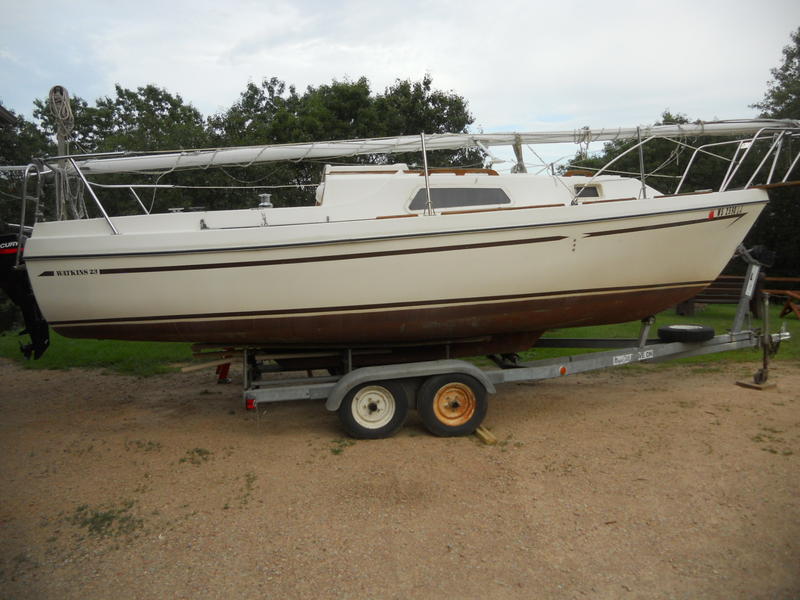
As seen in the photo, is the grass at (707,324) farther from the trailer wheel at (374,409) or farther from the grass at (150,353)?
the trailer wheel at (374,409)

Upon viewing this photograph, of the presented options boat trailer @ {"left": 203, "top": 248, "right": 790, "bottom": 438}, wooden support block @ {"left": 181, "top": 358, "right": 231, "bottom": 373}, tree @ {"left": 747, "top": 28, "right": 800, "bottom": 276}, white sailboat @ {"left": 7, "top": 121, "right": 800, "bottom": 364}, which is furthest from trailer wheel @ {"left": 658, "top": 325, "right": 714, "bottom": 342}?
tree @ {"left": 747, "top": 28, "right": 800, "bottom": 276}

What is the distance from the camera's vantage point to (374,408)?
5.21 m

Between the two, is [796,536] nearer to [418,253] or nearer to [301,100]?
[418,253]

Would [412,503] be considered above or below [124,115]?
below

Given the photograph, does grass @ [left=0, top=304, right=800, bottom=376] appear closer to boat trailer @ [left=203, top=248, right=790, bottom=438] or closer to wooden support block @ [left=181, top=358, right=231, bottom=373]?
boat trailer @ [left=203, top=248, right=790, bottom=438]

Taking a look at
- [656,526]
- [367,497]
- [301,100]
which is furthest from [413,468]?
[301,100]

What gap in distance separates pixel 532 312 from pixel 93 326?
4155mm

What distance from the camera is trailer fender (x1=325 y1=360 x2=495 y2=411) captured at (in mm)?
5004

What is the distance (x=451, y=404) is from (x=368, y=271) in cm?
148

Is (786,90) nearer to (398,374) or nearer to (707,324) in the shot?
(707,324)

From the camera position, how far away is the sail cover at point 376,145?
5918mm

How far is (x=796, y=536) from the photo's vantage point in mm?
3371

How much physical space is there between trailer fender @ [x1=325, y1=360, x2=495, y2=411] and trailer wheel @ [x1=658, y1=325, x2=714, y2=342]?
219cm

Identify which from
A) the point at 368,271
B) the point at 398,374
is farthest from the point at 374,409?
the point at 368,271
